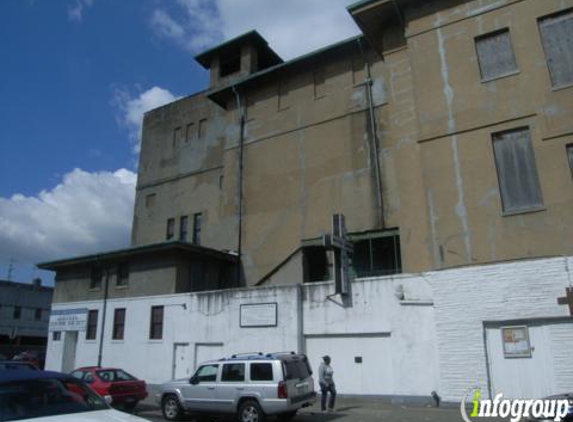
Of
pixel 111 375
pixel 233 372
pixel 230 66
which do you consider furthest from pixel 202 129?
pixel 233 372

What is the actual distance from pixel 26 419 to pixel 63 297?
28.1m

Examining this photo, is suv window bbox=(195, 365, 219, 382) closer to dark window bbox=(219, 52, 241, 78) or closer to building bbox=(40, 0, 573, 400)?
building bbox=(40, 0, 573, 400)

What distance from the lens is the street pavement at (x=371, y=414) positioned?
45.3 ft

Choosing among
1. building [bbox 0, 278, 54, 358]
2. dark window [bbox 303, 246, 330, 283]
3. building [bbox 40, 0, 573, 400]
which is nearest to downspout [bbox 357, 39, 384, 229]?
building [bbox 40, 0, 573, 400]

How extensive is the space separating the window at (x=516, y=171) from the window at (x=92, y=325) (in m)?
23.0

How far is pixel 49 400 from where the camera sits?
6184 millimetres

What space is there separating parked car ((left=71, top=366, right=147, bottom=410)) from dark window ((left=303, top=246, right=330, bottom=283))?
11161 mm

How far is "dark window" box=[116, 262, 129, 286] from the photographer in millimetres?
28516

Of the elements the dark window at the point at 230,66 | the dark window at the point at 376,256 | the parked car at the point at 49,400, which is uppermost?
the dark window at the point at 230,66

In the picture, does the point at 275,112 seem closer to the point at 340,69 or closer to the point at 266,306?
the point at 340,69

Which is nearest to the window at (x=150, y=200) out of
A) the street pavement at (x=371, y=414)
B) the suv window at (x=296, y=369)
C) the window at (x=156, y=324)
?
the window at (x=156, y=324)

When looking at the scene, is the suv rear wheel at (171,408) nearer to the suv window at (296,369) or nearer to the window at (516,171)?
the suv window at (296,369)

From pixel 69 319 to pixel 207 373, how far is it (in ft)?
62.0

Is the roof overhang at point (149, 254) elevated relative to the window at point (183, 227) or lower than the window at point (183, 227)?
lower
